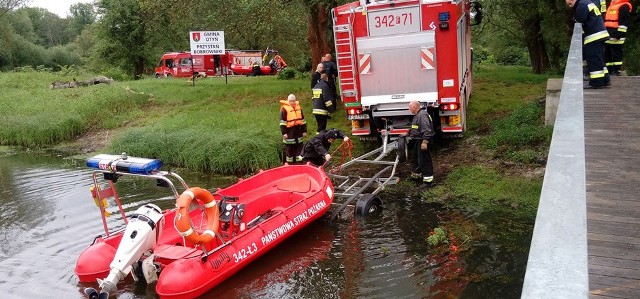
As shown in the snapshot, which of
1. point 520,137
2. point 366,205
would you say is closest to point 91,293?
point 366,205

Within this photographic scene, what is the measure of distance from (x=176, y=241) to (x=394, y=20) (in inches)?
225

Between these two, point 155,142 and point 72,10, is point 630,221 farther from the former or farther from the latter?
point 72,10

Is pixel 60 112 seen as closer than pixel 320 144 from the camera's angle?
No

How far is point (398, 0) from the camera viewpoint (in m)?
10.7

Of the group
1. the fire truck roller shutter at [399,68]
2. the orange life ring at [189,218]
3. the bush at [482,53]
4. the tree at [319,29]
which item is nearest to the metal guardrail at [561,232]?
the orange life ring at [189,218]

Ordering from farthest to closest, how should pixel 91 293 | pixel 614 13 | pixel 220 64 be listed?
pixel 220 64 → pixel 614 13 → pixel 91 293

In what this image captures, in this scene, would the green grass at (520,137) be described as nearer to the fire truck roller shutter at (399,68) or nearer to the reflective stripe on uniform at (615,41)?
the fire truck roller shutter at (399,68)

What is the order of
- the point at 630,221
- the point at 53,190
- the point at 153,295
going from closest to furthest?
the point at 630,221 → the point at 153,295 → the point at 53,190

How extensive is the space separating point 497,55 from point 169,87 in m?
25.3

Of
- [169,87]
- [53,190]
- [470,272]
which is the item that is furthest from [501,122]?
[169,87]

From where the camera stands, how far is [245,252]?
288 inches

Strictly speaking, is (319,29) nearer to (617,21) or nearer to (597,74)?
(617,21)

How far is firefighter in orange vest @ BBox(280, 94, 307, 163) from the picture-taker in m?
11.8

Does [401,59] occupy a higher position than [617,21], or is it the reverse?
[617,21]
